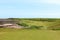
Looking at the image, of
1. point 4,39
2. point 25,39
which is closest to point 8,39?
point 4,39

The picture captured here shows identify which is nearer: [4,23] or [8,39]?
[8,39]

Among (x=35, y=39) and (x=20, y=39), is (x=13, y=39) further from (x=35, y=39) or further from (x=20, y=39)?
(x=35, y=39)

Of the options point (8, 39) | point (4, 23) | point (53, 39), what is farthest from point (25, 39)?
point (4, 23)

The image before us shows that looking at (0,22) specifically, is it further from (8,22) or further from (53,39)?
(53,39)

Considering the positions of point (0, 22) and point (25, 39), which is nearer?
point (25, 39)

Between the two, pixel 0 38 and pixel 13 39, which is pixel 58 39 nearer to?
pixel 13 39

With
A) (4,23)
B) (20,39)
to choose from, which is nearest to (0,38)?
(20,39)

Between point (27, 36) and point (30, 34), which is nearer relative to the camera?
point (27, 36)
